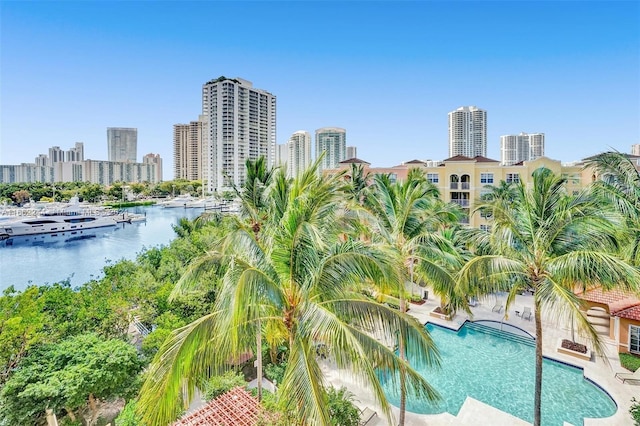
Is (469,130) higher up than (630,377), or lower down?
higher up

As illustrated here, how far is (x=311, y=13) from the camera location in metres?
16.5

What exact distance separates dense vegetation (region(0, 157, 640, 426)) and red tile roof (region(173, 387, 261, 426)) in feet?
1.08

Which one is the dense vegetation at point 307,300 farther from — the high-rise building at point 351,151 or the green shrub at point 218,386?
the high-rise building at point 351,151

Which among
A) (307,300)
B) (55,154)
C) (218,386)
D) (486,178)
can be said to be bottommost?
(218,386)

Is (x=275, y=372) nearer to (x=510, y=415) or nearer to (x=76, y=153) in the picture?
(x=510, y=415)

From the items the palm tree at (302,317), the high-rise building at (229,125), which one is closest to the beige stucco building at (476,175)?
the palm tree at (302,317)

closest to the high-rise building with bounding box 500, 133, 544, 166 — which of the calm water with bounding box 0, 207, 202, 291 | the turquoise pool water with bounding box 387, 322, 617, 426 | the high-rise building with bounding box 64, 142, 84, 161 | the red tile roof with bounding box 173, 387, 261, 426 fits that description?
the turquoise pool water with bounding box 387, 322, 617, 426

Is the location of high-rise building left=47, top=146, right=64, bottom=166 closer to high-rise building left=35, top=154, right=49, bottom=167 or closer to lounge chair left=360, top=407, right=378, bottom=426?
high-rise building left=35, top=154, right=49, bottom=167

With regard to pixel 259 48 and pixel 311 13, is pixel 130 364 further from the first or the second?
pixel 259 48

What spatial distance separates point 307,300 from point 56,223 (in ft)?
187

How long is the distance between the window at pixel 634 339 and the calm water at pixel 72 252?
28.8 meters

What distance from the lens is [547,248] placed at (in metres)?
6.27

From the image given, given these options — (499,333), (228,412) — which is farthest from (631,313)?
(228,412)

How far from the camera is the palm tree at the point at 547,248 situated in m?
5.61
